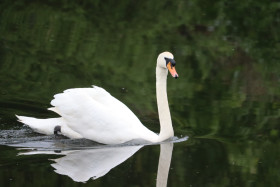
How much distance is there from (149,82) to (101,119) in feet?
11.3

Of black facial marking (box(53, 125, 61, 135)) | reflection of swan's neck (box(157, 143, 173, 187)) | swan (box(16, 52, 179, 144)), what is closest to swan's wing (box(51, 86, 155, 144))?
swan (box(16, 52, 179, 144))

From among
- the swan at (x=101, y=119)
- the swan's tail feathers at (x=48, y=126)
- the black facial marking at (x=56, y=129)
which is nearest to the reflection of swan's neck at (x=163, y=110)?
the swan at (x=101, y=119)

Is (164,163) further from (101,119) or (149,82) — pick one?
(149,82)

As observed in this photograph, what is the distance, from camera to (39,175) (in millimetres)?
7555

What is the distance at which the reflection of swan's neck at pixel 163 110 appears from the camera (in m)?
9.02

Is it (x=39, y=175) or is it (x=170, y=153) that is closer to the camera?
(x=39, y=175)

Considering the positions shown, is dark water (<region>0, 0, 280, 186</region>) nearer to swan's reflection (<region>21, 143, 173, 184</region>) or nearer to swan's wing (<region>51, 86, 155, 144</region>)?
swan's reflection (<region>21, 143, 173, 184</region>)

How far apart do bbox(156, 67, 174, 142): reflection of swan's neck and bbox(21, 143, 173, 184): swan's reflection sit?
0.13m

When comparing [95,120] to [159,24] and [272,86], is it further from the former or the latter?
[159,24]

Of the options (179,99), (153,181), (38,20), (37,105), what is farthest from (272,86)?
(38,20)

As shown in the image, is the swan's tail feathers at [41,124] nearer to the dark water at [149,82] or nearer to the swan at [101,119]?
the swan at [101,119]

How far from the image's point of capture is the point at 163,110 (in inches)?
360

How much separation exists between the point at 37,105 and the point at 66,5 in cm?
795

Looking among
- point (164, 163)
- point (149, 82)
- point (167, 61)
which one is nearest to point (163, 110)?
point (167, 61)
